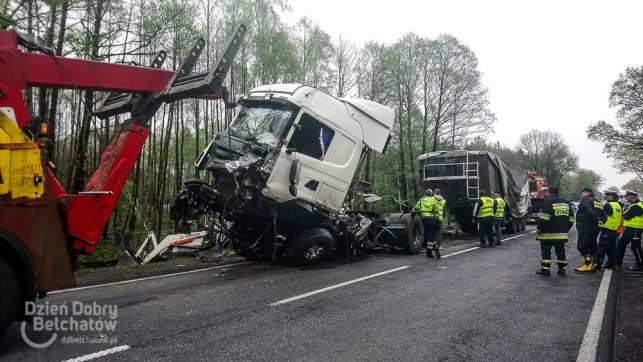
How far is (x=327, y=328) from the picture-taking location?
3725 millimetres

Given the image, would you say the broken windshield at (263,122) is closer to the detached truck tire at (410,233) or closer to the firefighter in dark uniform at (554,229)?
the detached truck tire at (410,233)

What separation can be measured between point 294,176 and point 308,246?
1.56 m

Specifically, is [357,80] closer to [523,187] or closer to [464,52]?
[464,52]

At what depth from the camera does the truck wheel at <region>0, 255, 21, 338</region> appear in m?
2.92

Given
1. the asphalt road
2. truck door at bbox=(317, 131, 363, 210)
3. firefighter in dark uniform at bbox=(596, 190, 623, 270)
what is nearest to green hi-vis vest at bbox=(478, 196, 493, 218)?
firefighter in dark uniform at bbox=(596, 190, 623, 270)

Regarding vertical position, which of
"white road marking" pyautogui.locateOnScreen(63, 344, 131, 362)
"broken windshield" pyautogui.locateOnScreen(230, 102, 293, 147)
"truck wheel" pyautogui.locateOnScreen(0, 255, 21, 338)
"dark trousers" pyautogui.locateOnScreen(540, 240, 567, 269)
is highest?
"broken windshield" pyautogui.locateOnScreen(230, 102, 293, 147)

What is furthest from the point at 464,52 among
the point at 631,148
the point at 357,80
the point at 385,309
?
the point at 385,309

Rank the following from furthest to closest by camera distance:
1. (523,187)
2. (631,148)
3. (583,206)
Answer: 1. (631,148)
2. (523,187)
3. (583,206)

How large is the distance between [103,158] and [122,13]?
305 inches

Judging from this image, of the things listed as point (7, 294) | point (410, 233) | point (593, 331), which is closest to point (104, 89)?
point (7, 294)

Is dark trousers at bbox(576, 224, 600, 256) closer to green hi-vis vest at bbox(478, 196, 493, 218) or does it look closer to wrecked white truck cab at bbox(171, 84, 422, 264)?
green hi-vis vest at bbox(478, 196, 493, 218)

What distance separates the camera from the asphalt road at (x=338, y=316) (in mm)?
3158

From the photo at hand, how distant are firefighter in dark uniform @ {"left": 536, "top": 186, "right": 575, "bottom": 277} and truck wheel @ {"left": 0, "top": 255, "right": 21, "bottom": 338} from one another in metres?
7.33

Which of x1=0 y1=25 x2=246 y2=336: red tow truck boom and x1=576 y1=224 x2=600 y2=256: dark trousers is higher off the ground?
x1=0 y1=25 x2=246 y2=336: red tow truck boom
